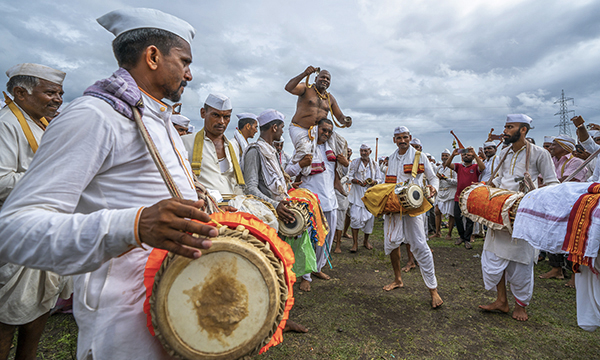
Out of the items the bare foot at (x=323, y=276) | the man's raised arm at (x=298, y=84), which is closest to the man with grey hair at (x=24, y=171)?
the man's raised arm at (x=298, y=84)

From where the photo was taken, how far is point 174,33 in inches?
56.6

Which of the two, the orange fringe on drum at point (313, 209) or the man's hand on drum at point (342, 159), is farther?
the man's hand on drum at point (342, 159)

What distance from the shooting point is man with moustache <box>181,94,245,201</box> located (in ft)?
10.7

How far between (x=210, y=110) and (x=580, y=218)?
12.0 ft

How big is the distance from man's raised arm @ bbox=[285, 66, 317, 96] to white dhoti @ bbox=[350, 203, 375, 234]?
3.83 metres

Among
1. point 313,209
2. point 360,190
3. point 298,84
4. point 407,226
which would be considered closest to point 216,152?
point 313,209

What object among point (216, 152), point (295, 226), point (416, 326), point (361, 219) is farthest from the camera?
point (361, 219)

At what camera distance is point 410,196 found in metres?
4.39

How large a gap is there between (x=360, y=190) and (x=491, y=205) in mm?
4707

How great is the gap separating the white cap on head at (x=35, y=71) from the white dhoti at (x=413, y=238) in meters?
4.39

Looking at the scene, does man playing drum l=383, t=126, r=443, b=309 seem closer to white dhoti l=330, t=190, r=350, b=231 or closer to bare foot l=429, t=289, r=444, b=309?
bare foot l=429, t=289, r=444, b=309

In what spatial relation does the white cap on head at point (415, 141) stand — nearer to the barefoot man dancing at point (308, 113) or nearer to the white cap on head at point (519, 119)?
the white cap on head at point (519, 119)

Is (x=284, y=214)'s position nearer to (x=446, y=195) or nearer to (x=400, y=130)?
(x=400, y=130)

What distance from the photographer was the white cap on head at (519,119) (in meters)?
4.55
